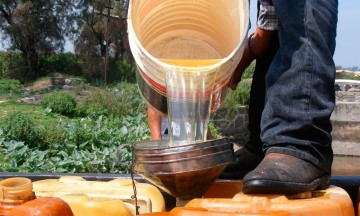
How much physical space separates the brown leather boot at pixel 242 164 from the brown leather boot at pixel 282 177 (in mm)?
403

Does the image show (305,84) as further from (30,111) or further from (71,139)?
(30,111)

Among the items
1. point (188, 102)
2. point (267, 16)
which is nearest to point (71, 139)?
point (267, 16)

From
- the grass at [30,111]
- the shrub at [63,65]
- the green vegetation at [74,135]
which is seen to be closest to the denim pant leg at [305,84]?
the green vegetation at [74,135]

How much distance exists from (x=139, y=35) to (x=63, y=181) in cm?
46

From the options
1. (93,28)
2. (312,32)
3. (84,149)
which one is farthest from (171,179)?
(93,28)

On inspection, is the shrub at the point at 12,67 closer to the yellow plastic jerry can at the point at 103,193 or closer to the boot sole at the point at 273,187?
the yellow plastic jerry can at the point at 103,193

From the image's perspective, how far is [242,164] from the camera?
5.95 ft

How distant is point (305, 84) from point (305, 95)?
24 millimetres

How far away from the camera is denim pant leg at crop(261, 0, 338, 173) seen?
1.36m

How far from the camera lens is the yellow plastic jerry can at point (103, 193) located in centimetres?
144

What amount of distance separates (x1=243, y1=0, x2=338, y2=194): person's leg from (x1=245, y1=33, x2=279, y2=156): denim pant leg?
0.37 metres

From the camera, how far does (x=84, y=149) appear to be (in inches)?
268

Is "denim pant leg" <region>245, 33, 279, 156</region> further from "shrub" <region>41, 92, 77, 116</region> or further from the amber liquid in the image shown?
"shrub" <region>41, 92, 77, 116</region>

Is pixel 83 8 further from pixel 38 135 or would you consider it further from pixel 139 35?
pixel 139 35
